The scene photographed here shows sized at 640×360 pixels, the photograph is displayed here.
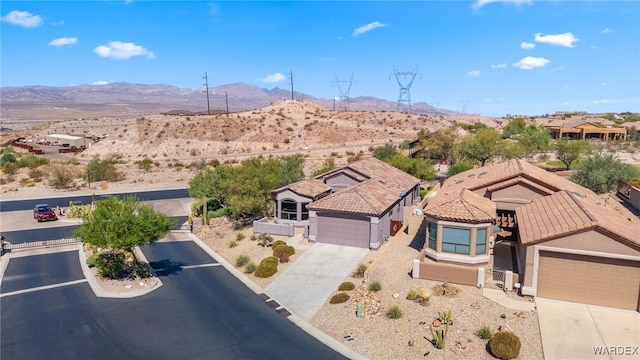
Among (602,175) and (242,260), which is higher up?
(602,175)

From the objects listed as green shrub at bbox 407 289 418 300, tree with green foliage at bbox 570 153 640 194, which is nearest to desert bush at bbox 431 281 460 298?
green shrub at bbox 407 289 418 300

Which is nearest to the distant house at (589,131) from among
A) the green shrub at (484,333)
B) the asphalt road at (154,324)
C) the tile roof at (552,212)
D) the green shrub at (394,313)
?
the tile roof at (552,212)

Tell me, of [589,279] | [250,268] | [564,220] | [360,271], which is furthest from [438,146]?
[589,279]

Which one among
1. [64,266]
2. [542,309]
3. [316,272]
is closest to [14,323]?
[64,266]

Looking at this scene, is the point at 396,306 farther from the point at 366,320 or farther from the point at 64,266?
the point at 64,266

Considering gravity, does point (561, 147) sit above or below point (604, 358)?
above

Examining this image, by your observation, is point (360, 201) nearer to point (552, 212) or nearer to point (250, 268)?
point (250, 268)

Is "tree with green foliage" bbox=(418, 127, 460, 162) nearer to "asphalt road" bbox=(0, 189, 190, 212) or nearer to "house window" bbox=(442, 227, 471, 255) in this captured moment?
"asphalt road" bbox=(0, 189, 190, 212)
